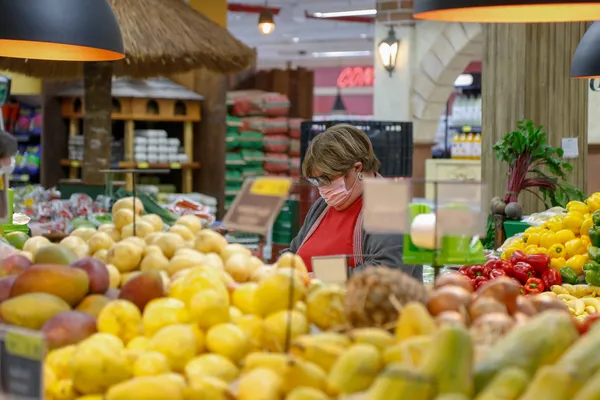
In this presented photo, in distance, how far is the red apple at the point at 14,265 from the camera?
1959 mm

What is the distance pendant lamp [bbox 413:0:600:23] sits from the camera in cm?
237

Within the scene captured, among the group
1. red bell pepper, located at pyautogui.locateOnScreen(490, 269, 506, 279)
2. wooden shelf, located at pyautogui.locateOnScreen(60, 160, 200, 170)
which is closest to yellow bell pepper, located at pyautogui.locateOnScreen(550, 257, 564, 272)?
red bell pepper, located at pyautogui.locateOnScreen(490, 269, 506, 279)

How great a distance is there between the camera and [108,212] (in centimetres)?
588

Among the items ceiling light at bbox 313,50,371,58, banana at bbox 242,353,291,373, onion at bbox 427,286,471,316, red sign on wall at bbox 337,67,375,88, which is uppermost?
ceiling light at bbox 313,50,371,58

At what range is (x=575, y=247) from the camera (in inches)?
172

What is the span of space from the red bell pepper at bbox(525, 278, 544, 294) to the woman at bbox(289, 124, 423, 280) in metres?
0.90

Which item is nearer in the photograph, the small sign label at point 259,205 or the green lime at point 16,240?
the small sign label at point 259,205

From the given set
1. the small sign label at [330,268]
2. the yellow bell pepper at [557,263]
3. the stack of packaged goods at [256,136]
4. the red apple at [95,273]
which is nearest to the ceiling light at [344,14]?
the stack of packaged goods at [256,136]

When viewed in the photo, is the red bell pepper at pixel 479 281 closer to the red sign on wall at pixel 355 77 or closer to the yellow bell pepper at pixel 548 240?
the yellow bell pepper at pixel 548 240

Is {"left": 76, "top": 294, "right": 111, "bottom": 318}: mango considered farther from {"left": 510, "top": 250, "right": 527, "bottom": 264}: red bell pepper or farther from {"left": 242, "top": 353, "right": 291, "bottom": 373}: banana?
{"left": 510, "top": 250, "right": 527, "bottom": 264}: red bell pepper

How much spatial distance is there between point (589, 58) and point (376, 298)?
10.2 feet

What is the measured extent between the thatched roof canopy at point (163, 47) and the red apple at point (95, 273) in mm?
5107

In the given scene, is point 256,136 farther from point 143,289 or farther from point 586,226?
point 143,289

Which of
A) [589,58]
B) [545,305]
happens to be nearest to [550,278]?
[589,58]
